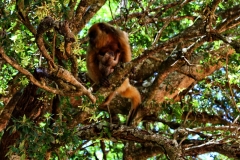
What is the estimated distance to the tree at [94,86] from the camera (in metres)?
3.16

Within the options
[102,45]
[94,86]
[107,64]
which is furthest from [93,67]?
[94,86]

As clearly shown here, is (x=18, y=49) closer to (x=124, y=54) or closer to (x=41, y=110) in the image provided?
(x=41, y=110)

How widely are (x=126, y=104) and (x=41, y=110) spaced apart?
1.97 m

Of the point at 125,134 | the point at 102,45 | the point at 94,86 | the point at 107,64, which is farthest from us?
the point at 102,45

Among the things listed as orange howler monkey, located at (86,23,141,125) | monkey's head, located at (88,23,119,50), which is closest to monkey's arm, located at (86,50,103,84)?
orange howler monkey, located at (86,23,141,125)

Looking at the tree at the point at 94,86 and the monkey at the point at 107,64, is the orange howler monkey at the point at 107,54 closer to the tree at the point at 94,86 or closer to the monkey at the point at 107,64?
the monkey at the point at 107,64

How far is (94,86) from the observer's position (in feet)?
15.4

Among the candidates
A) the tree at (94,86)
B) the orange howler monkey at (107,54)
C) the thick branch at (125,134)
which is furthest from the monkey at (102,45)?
Result: the thick branch at (125,134)

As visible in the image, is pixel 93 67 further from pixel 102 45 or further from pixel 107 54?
pixel 102 45

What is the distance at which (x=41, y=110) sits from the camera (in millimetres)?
4383

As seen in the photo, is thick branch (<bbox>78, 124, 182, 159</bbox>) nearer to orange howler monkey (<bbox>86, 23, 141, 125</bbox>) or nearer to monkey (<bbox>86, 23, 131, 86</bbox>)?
orange howler monkey (<bbox>86, 23, 141, 125</bbox>)

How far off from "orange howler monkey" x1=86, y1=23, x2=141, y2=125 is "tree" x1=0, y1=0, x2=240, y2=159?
21 cm

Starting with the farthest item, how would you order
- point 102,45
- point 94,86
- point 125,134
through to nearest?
point 102,45 < point 94,86 < point 125,134

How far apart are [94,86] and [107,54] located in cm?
97
